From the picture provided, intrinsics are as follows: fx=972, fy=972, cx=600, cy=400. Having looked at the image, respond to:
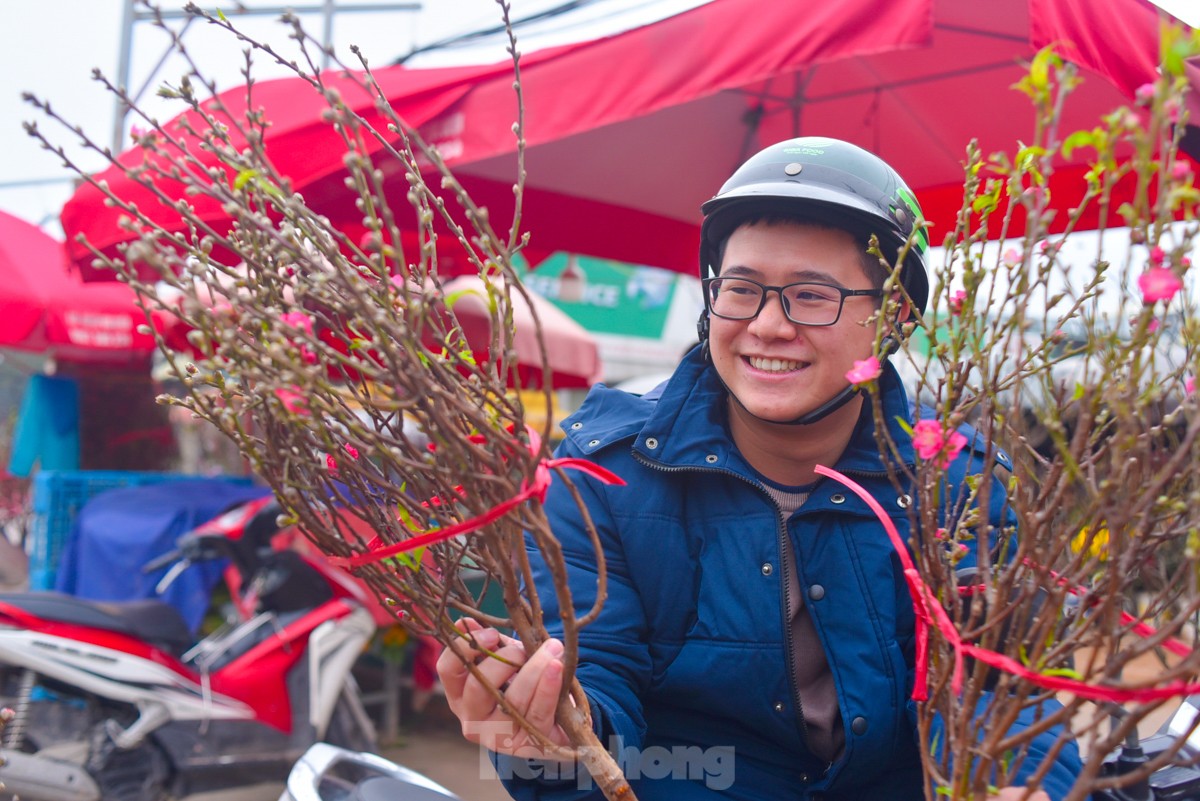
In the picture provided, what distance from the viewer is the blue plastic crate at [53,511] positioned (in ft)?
19.3

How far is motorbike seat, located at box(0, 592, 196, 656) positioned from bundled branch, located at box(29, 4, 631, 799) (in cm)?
309

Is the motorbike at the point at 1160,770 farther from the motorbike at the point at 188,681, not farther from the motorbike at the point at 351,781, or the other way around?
the motorbike at the point at 188,681

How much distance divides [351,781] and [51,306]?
224 inches

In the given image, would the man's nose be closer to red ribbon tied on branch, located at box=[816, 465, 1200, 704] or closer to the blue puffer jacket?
A: the blue puffer jacket

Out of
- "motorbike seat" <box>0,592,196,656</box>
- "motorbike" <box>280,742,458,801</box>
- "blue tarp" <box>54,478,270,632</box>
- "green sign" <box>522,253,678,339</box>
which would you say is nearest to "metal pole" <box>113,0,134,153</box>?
"blue tarp" <box>54,478,270,632</box>

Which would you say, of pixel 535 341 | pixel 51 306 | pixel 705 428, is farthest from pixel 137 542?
pixel 705 428

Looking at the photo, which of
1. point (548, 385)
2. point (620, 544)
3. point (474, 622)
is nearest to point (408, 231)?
point (620, 544)

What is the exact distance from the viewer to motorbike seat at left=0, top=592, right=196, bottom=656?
3.86m

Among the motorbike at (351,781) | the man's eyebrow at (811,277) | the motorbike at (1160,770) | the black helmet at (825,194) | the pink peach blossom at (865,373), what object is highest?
the black helmet at (825,194)

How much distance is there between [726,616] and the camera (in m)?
1.75

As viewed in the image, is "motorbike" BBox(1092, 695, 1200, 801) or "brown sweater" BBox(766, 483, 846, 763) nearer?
"motorbike" BBox(1092, 695, 1200, 801)

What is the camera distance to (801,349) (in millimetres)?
1757

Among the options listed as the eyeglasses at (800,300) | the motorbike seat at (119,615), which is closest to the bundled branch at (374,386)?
the eyeglasses at (800,300)

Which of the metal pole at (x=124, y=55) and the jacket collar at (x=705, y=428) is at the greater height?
the metal pole at (x=124, y=55)
